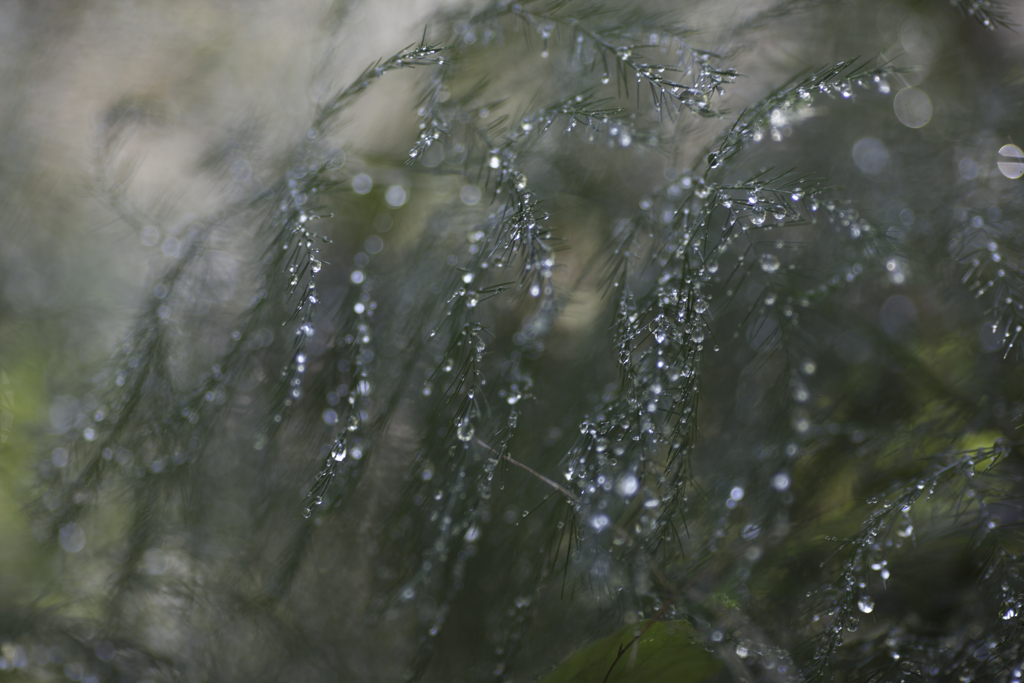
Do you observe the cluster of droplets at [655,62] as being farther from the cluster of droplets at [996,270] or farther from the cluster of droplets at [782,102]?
the cluster of droplets at [996,270]

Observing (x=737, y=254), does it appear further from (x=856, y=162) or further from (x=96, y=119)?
(x=96, y=119)

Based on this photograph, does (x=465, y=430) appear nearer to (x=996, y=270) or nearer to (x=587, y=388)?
(x=587, y=388)

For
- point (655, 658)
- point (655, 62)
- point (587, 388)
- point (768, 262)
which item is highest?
point (655, 62)

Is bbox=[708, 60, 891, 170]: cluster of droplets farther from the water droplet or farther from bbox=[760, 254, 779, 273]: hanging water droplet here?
the water droplet

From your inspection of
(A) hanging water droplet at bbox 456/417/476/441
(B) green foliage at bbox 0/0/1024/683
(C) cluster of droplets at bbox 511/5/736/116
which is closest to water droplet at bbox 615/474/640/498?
(B) green foliage at bbox 0/0/1024/683

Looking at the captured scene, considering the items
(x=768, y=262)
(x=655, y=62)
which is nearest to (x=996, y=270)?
(x=768, y=262)

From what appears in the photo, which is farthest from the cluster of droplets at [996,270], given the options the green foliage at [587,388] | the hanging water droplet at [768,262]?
the hanging water droplet at [768,262]

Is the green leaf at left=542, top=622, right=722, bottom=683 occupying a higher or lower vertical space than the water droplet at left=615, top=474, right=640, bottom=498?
lower

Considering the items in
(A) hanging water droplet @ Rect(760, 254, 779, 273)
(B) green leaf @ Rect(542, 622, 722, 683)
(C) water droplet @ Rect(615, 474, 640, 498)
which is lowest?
(B) green leaf @ Rect(542, 622, 722, 683)
